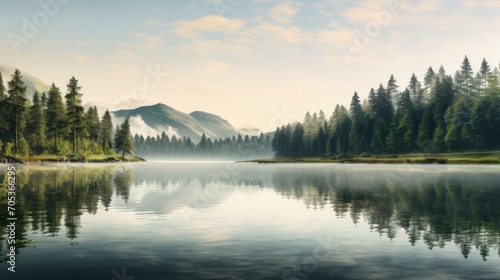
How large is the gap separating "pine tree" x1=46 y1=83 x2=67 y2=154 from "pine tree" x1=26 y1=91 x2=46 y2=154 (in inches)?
87.4

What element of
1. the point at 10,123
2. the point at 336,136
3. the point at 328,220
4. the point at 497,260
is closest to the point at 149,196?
the point at 328,220

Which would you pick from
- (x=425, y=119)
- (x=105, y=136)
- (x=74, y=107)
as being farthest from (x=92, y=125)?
(x=425, y=119)

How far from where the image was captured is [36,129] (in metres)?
137

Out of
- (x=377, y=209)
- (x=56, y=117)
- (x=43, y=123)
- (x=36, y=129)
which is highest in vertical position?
(x=56, y=117)

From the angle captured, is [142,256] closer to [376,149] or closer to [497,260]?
[497,260]

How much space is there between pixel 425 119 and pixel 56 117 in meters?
118

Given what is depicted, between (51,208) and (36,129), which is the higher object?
(36,129)

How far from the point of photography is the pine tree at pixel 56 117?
138m

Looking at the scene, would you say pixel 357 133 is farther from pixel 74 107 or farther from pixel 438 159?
pixel 74 107

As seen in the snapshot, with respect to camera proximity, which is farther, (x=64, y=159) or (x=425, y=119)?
(x=425, y=119)

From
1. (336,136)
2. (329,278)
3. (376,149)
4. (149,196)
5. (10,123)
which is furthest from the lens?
(336,136)

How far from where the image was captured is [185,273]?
1441cm

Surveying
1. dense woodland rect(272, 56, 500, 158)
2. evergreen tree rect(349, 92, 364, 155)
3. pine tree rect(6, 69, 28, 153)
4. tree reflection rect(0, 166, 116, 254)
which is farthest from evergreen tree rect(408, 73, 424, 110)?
tree reflection rect(0, 166, 116, 254)

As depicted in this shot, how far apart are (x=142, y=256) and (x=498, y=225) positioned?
17753 millimetres
